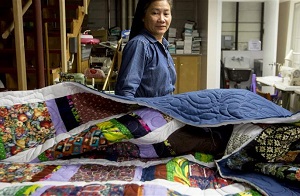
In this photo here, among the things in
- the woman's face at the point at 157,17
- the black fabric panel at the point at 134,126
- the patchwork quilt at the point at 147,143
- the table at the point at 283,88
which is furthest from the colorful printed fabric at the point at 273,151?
the table at the point at 283,88

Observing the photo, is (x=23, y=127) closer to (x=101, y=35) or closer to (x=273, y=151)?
(x=273, y=151)

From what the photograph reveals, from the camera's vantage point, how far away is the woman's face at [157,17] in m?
1.54

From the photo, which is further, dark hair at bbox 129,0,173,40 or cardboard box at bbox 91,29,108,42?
cardboard box at bbox 91,29,108,42

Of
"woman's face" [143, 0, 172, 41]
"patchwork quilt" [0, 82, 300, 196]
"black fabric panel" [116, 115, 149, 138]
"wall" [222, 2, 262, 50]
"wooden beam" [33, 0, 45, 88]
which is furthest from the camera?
"wall" [222, 2, 262, 50]

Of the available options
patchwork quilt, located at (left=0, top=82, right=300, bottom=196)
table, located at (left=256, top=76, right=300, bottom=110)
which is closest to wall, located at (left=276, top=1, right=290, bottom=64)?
table, located at (left=256, top=76, right=300, bottom=110)

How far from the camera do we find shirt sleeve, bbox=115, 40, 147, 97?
1348 millimetres

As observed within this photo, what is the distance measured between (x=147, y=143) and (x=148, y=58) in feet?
1.70

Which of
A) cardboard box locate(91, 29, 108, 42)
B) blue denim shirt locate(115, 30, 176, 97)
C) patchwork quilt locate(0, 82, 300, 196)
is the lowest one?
patchwork quilt locate(0, 82, 300, 196)

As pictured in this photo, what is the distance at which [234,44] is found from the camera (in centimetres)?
→ 645

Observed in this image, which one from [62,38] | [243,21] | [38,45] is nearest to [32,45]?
[62,38]

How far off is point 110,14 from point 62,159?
18.8 ft

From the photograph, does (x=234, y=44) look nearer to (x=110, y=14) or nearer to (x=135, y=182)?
(x=110, y=14)

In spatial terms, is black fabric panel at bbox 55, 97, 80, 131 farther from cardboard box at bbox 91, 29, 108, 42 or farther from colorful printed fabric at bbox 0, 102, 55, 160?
cardboard box at bbox 91, 29, 108, 42

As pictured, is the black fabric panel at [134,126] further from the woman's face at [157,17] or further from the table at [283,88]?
the table at [283,88]
